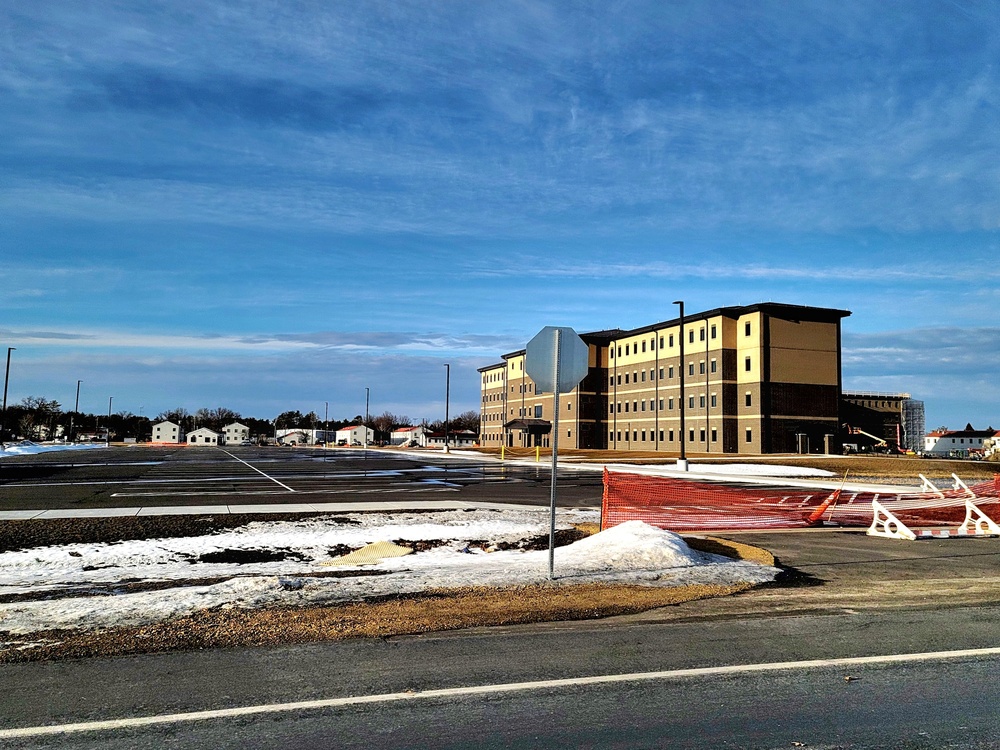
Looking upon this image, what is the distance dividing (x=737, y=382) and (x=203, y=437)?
130444 mm

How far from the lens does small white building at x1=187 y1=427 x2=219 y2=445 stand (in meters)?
171

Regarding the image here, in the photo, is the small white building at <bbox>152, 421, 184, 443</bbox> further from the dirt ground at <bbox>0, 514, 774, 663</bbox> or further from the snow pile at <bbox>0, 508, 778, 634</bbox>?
the dirt ground at <bbox>0, 514, 774, 663</bbox>

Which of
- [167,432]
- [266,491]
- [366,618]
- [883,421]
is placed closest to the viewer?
[366,618]

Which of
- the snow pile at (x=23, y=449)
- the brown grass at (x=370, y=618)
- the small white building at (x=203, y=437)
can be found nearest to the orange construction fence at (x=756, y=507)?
the brown grass at (x=370, y=618)

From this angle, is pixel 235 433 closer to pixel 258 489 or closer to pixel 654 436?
pixel 654 436

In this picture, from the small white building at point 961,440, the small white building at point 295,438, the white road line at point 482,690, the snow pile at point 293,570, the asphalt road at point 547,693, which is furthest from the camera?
the small white building at point 295,438

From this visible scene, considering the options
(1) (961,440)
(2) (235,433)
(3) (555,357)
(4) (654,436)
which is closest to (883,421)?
(4) (654,436)

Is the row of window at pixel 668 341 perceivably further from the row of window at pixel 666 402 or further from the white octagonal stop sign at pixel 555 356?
the white octagonal stop sign at pixel 555 356

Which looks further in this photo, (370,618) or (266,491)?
(266,491)

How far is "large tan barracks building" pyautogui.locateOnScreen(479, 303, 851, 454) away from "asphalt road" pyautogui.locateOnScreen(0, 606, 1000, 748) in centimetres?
5773

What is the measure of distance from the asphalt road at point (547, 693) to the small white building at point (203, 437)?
174m

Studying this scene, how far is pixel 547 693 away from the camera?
5.57 metres

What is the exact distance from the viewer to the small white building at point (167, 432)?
584ft

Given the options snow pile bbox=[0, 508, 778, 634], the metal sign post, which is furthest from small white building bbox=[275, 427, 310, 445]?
the metal sign post
